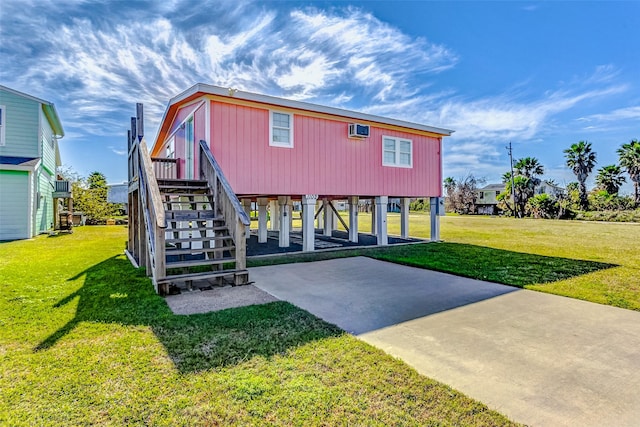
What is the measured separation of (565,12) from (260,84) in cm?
1090

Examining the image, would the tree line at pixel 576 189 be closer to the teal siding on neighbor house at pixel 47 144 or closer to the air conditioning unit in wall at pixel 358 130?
the air conditioning unit in wall at pixel 358 130

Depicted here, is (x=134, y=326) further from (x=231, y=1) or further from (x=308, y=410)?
(x=231, y=1)

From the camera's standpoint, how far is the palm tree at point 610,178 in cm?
3375

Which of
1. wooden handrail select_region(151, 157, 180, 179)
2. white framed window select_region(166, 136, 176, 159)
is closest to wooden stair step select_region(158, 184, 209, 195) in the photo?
wooden handrail select_region(151, 157, 180, 179)

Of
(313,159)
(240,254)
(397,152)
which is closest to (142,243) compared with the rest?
(240,254)

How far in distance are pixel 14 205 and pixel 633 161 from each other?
46.4 metres

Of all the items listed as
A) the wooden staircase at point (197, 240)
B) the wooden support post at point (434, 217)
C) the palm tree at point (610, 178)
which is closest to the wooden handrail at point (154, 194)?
the wooden staircase at point (197, 240)

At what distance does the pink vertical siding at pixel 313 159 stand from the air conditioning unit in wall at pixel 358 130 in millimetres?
206

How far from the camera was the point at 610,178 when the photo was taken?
112 ft

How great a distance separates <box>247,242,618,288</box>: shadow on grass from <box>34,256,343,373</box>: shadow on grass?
11.0ft

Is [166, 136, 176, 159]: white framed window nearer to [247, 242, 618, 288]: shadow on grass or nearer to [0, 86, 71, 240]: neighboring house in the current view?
[0, 86, 71, 240]: neighboring house

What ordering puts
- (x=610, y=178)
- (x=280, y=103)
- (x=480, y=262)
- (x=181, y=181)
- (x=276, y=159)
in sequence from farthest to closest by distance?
1. (x=610, y=178)
2. (x=276, y=159)
3. (x=280, y=103)
4. (x=480, y=262)
5. (x=181, y=181)

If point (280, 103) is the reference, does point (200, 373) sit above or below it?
below

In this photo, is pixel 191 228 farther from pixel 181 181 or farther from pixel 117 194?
pixel 117 194
